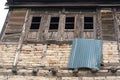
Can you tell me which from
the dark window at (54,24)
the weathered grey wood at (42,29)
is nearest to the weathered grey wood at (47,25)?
the weathered grey wood at (42,29)

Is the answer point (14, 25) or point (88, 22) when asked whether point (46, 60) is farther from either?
point (88, 22)

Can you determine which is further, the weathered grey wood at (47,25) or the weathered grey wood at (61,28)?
the weathered grey wood at (47,25)

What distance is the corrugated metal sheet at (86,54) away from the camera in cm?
1106

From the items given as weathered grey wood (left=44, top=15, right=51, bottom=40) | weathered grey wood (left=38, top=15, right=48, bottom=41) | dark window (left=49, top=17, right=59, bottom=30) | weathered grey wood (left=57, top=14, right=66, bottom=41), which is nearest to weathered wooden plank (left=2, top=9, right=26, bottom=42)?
weathered grey wood (left=38, top=15, right=48, bottom=41)

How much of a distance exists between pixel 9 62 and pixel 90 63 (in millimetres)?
3235

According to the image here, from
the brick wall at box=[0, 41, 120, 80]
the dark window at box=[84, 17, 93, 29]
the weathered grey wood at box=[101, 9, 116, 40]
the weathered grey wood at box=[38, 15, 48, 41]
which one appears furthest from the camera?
the dark window at box=[84, 17, 93, 29]

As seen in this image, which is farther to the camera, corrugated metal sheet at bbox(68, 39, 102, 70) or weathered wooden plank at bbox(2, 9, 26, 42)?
weathered wooden plank at bbox(2, 9, 26, 42)

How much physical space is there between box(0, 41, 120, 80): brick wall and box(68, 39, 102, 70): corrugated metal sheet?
0.21 meters

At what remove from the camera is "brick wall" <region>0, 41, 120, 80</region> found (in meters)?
10.7

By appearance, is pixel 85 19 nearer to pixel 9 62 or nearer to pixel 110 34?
pixel 110 34

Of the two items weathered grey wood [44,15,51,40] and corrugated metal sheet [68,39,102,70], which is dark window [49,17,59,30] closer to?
weathered grey wood [44,15,51,40]

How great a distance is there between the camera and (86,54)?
452 inches

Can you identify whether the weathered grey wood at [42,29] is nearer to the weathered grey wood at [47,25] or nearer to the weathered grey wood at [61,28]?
the weathered grey wood at [47,25]

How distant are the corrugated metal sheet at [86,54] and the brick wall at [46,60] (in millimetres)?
214
